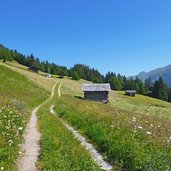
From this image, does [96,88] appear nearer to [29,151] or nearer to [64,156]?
[29,151]

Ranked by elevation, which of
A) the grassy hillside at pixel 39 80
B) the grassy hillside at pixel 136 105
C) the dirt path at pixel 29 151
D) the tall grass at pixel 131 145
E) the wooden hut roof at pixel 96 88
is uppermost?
the grassy hillside at pixel 39 80

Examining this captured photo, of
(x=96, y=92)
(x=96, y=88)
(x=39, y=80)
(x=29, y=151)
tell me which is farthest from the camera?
(x=39, y=80)

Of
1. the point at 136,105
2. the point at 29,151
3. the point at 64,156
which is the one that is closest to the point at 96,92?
the point at 136,105

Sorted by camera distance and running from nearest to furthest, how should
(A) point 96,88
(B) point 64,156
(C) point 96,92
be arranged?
(B) point 64,156
(A) point 96,88
(C) point 96,92

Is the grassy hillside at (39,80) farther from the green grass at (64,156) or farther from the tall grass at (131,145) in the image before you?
the green grass at (64,156)

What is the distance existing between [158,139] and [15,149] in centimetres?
588

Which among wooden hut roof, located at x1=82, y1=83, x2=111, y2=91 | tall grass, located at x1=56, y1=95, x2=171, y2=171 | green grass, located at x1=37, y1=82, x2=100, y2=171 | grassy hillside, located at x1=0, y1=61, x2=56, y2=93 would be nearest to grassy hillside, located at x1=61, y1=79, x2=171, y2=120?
wooden hut roof, located at x1=82, y1=83, x2=111, y2=91

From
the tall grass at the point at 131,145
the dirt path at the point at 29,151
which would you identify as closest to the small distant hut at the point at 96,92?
the dirt path at the point at 29,151

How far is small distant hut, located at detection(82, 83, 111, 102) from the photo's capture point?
294 ft

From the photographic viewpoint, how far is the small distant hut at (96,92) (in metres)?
89.7

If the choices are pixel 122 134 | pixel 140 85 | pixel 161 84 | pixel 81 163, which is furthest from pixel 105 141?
pixel 140 85

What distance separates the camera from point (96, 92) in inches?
3583

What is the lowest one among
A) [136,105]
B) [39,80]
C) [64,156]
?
[136,105]

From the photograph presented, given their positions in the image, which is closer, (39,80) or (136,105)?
(136,105)
